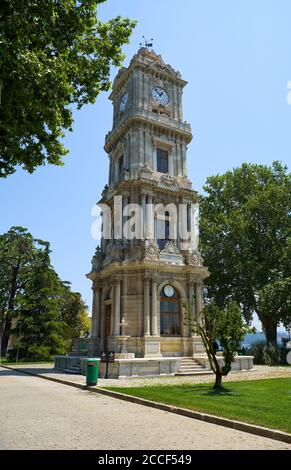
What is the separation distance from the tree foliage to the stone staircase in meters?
18.1

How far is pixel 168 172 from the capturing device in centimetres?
3086

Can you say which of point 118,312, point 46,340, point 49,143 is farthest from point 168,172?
point 46,340

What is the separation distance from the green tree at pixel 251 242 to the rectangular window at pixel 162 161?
1001 centimetres

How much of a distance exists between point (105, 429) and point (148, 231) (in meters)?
19.8

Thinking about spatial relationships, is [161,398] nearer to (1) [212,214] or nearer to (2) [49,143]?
(2) [49,143]

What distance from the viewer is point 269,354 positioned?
3216cm

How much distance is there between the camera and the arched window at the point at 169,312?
1021 inches

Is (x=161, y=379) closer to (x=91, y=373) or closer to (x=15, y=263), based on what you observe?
(x=91, y=373)

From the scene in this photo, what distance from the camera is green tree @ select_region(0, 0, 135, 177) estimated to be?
9.41 meters

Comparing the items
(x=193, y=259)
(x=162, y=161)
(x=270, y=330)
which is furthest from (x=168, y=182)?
(x=270, y=330)

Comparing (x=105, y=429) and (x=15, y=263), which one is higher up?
(x=15, y=263)

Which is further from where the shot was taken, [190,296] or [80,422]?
[190,296]

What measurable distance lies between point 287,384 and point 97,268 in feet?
56.9

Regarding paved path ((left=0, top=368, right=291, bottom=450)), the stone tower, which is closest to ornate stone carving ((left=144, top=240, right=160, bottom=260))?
the stone tower
